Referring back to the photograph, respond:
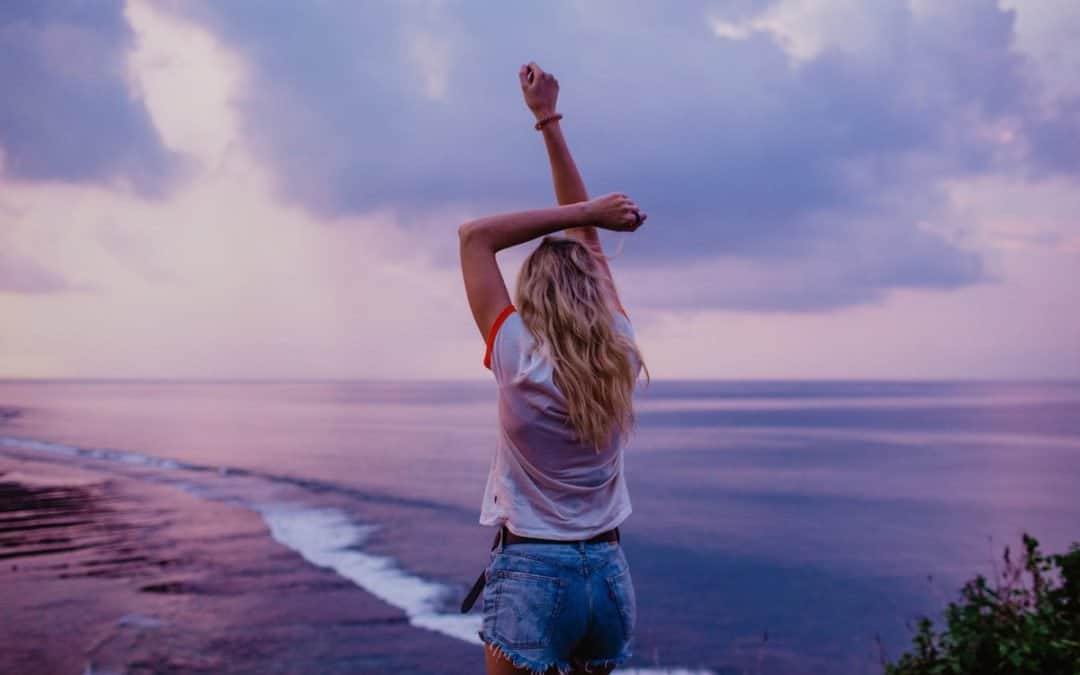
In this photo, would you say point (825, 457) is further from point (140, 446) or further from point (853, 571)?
point (140, 446)

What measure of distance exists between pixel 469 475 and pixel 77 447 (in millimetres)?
16800

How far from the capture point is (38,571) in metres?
12.9

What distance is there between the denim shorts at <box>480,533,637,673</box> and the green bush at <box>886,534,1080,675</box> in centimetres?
330

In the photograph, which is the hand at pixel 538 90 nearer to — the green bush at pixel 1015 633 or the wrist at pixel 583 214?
the wrist at pixel 583 214

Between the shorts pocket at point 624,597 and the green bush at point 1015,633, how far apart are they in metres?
3.19

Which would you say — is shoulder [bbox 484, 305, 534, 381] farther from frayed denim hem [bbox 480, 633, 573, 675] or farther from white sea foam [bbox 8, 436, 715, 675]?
white sea foam [bbox 8, 436, 715, 675]

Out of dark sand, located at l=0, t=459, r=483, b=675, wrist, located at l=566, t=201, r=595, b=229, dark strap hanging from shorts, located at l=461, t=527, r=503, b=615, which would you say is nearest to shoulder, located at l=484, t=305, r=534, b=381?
wrist, located at l=566, t=201, r=595, b=229

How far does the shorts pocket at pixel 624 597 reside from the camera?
7.52 feet

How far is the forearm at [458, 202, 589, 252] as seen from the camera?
233cm

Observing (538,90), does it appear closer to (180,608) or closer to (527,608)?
(527,608)

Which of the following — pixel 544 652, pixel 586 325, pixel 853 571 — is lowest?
pixel 853 571

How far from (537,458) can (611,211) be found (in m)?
0.69

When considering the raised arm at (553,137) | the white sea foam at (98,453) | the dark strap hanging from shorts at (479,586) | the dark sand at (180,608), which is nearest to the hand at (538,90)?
the raised arm at (553,137)

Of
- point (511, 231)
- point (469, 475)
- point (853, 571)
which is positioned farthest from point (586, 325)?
point (469, 475)
